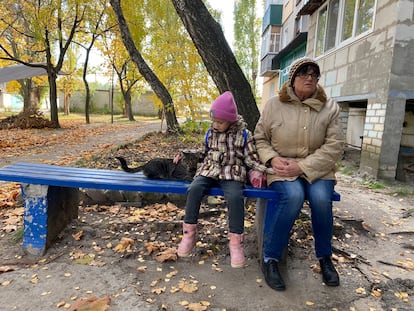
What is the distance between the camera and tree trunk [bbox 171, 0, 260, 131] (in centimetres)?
368

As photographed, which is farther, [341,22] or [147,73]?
[147,73]

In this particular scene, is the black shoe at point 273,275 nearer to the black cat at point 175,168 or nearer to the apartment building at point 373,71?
the black cat at point 175,168

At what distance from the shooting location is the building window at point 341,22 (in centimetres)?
687

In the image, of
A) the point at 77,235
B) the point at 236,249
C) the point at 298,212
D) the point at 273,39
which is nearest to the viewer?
the point at 298,212

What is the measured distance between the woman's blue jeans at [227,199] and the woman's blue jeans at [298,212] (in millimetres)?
254

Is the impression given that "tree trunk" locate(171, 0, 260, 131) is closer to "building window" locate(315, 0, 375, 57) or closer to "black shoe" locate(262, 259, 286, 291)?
"black shoe" locate(262, 259, 286, 291)

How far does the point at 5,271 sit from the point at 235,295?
1.75 m

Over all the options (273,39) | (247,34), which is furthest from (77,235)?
(247,34)

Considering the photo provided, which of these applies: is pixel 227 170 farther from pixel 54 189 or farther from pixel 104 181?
Result: pixel 54 189

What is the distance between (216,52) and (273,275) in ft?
8.09

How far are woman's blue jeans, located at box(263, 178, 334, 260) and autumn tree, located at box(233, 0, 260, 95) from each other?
27.8 meters

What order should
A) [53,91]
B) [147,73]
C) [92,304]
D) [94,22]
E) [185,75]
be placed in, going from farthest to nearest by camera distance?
[94,22] → [53,91] → [147,73] → [185,75] → [92,304]

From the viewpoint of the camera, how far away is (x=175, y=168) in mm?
2893

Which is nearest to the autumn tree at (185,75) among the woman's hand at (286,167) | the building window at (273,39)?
the woman's hand at (286,167)
